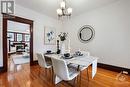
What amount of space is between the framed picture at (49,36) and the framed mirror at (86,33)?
1452 mm

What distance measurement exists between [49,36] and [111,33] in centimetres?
301

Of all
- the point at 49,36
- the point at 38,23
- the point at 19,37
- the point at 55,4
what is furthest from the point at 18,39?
the point at 55,4

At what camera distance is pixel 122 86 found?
2557mm

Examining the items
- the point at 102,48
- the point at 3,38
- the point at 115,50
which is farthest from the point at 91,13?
the point at 3,38

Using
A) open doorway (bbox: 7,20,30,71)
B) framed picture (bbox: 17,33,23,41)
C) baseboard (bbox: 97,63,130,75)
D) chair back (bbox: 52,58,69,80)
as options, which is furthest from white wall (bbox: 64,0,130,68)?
framed picture (bbox: 17,33,23,41)

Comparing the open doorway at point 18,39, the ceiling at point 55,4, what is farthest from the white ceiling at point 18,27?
the ceiling at point 55,4

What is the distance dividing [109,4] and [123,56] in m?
2.05

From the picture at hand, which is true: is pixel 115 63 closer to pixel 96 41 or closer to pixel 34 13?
pixel 96 41

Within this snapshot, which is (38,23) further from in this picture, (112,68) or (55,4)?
(112,68)

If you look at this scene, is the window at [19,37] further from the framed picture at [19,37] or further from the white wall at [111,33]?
the white wall at [111,33]

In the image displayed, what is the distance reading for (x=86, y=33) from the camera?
471 cm

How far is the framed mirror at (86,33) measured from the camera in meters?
4.51

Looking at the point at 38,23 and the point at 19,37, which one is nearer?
the point at 38,23

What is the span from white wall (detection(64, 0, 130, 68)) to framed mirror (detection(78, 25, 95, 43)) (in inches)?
6.3
